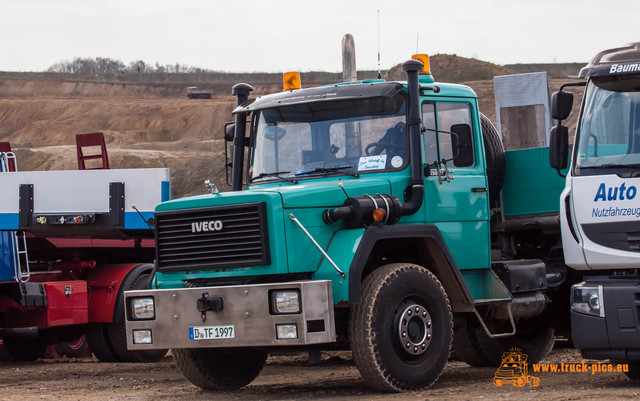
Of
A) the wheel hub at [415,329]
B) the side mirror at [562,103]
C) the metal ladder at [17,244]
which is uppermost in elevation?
the side mirror at [562,103]

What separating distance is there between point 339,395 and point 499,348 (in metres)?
3.21

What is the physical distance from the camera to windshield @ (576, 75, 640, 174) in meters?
8.23

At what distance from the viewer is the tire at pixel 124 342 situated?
12.6 meters

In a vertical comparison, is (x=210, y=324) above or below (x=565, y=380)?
above

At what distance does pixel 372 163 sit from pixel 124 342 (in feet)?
17.8

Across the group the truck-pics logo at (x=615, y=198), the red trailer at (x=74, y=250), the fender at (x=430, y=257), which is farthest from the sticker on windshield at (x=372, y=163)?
the red trailer at (x=74, y=250)

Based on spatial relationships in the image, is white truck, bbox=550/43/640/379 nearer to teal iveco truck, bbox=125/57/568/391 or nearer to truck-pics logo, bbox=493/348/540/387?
truck-pics logo, bbox=493/348/540/387

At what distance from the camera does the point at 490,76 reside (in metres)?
50.2

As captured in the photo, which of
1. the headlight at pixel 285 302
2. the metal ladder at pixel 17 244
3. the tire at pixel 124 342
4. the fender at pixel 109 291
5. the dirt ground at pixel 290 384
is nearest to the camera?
the headlight at pixel 285 302

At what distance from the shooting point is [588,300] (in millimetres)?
8117

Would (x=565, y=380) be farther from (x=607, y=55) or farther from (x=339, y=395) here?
(x=607, y=55)

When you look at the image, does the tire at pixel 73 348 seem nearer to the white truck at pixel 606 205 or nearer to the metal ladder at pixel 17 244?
the metal ladder at pixel 17 244

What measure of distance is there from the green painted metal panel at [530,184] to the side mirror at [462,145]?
1.36 meters

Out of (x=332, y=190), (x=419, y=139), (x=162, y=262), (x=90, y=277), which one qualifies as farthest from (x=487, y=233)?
(x=90, y=277)
